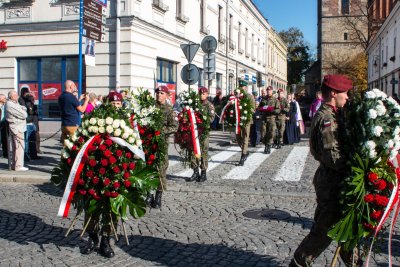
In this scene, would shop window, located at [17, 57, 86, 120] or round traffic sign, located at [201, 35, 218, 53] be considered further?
shop window, located at [17, 57, 86, 120]

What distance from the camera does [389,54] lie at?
39.9 metres

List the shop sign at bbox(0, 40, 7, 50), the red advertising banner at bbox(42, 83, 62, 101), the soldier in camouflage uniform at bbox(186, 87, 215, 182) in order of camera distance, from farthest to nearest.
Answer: the shop sign at bbox(0, 40, 7, 50) < the red advertising banner at bbox(42, 83, 62, 101) < the soldier in camouflage uniform at bbox(186, 87, 215, 182)

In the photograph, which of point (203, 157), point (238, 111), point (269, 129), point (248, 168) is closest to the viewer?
point (203, 157)

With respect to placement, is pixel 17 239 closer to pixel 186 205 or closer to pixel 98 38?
pixel 186 205

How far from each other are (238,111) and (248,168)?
142 cm

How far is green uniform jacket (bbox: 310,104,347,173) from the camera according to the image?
3.72 meters

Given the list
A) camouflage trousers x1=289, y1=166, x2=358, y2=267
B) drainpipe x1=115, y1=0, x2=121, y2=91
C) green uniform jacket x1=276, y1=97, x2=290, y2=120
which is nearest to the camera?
camouflage trousers x1=289, y1=166, x2=358, y2=267

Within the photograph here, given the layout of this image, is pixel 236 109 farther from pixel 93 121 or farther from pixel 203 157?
pixel 93 121

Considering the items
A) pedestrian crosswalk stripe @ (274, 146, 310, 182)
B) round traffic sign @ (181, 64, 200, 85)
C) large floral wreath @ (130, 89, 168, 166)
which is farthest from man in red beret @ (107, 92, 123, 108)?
round traffic sign @ (181, 64, 200, 85)

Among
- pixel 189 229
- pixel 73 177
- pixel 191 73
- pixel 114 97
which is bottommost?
pixel 189 229

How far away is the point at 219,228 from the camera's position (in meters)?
6.01

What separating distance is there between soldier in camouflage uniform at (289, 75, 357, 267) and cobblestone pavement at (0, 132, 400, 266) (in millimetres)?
898

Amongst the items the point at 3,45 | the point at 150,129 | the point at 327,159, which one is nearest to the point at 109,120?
the point at 150,129

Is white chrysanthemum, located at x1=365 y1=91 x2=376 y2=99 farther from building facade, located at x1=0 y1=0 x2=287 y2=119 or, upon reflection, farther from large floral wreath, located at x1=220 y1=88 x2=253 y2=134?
building facade, located at x1=0 y1=0 x2=287 y2=119
